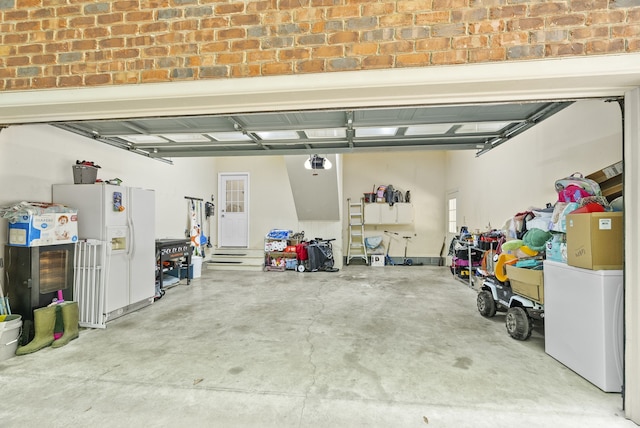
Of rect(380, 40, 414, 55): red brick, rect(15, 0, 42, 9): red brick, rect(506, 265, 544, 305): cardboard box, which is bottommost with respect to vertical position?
rect(506, 265, 544, 305): cardboard box

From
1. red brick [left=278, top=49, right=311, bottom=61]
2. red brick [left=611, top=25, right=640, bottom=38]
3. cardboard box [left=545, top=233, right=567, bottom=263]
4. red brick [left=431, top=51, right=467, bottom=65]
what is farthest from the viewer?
cardboard box [left=545, top=233, right=567, bottom=263]

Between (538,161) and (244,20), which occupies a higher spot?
(244,20)

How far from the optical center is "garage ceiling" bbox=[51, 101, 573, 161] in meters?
3.28

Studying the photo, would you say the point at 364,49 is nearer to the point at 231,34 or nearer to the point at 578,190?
the point at 231,34

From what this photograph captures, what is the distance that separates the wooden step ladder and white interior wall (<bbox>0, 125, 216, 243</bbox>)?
15.6 feet

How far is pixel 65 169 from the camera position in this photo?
4.12 m

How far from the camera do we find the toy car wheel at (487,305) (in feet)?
13.3

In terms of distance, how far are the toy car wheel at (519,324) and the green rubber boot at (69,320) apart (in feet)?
16.3

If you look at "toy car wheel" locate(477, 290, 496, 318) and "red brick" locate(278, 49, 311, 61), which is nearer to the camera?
"red brick" locate(278, 49, 311, 61)

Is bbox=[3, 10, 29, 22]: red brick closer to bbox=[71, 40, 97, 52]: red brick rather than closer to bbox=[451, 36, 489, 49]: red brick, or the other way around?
bbox=[71, 40, 97, 52]: red brick

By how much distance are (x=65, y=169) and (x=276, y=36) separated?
13.0ft

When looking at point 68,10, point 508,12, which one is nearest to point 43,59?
point 68,10

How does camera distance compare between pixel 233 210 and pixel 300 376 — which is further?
pixel 233 210

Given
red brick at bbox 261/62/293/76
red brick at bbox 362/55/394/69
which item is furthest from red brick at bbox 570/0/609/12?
red brick at bbox 261/62/293/76
